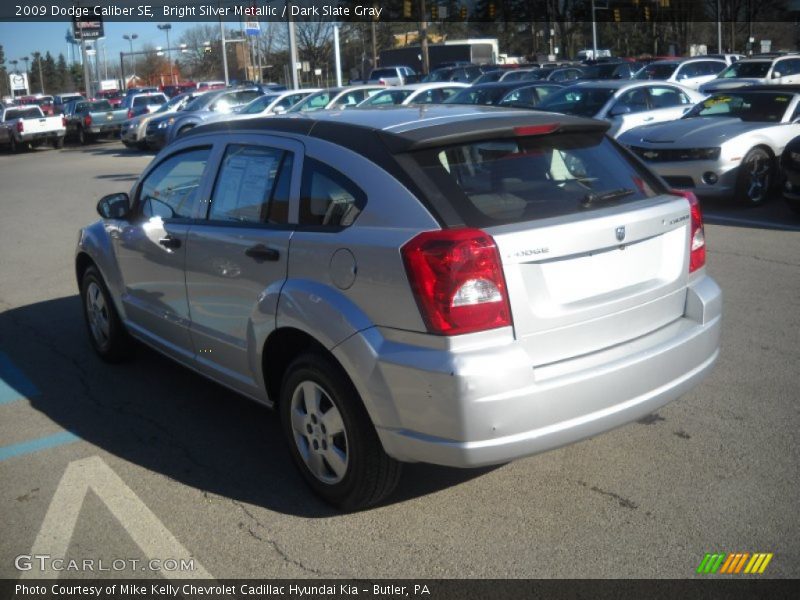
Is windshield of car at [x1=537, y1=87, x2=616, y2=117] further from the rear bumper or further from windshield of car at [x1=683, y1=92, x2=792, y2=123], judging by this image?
the rear bumper

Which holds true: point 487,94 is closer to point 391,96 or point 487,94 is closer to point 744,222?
point 391,96

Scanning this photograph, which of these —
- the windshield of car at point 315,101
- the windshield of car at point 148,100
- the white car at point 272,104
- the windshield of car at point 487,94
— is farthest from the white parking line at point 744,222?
the windshield of car at point 148,100

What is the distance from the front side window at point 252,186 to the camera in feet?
13.6

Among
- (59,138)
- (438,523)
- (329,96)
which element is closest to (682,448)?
(438,523)

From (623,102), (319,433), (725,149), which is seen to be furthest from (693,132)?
(319,433)

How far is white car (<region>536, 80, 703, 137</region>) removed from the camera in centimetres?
1372

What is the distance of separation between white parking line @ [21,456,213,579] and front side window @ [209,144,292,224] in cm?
146

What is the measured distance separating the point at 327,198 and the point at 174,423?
6.48 ft

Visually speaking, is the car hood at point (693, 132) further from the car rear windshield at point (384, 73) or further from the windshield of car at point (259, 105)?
the car rear windshield at point (384, 73)

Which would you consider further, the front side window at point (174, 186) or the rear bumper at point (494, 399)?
the front side window at point (174, 186)

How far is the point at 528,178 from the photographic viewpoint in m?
3.73

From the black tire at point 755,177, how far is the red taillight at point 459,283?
28.7ft

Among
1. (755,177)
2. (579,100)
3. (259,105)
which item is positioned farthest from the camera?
(259,105)

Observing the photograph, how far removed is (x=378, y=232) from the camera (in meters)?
3.51
